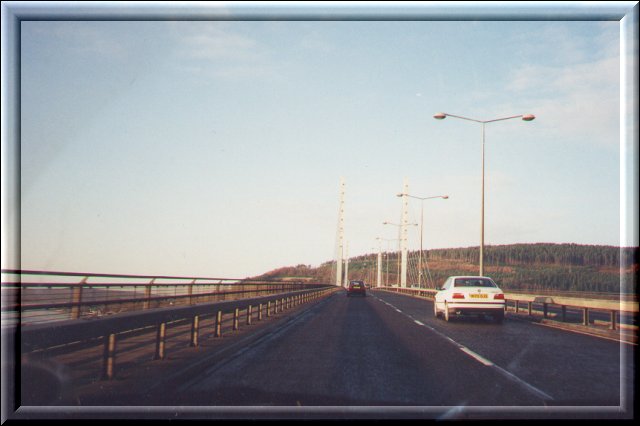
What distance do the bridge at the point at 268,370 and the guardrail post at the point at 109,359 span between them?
0.05 feet

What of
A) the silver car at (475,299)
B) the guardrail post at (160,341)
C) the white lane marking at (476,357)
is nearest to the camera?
the guardrail post at (160,341)

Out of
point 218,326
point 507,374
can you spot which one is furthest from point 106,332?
point 218,326

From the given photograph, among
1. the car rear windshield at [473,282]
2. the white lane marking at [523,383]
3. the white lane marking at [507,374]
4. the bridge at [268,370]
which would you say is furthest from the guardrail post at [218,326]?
the car rear windshield at [473,282]

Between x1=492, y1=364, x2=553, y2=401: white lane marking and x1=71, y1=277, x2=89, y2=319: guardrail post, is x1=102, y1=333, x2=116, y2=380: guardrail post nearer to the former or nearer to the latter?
x1=71, y1=277, x2=89, y2=319: guardrail post

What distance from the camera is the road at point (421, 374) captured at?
7.70 m

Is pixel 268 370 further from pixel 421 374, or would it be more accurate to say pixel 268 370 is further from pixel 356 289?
pixel 356 289

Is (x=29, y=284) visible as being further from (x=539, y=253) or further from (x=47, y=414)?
(x=539, y=253)

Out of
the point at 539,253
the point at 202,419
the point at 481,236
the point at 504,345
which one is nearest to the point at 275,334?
the point at 504,345

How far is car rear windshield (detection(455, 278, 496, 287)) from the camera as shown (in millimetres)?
21656

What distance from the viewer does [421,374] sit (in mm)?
9867

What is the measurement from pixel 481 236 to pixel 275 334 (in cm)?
1803

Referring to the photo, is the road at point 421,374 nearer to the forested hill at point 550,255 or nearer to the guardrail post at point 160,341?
the guardrail post at point 160,341

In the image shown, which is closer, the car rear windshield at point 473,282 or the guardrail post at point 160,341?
the guardrail post at point 160,341
